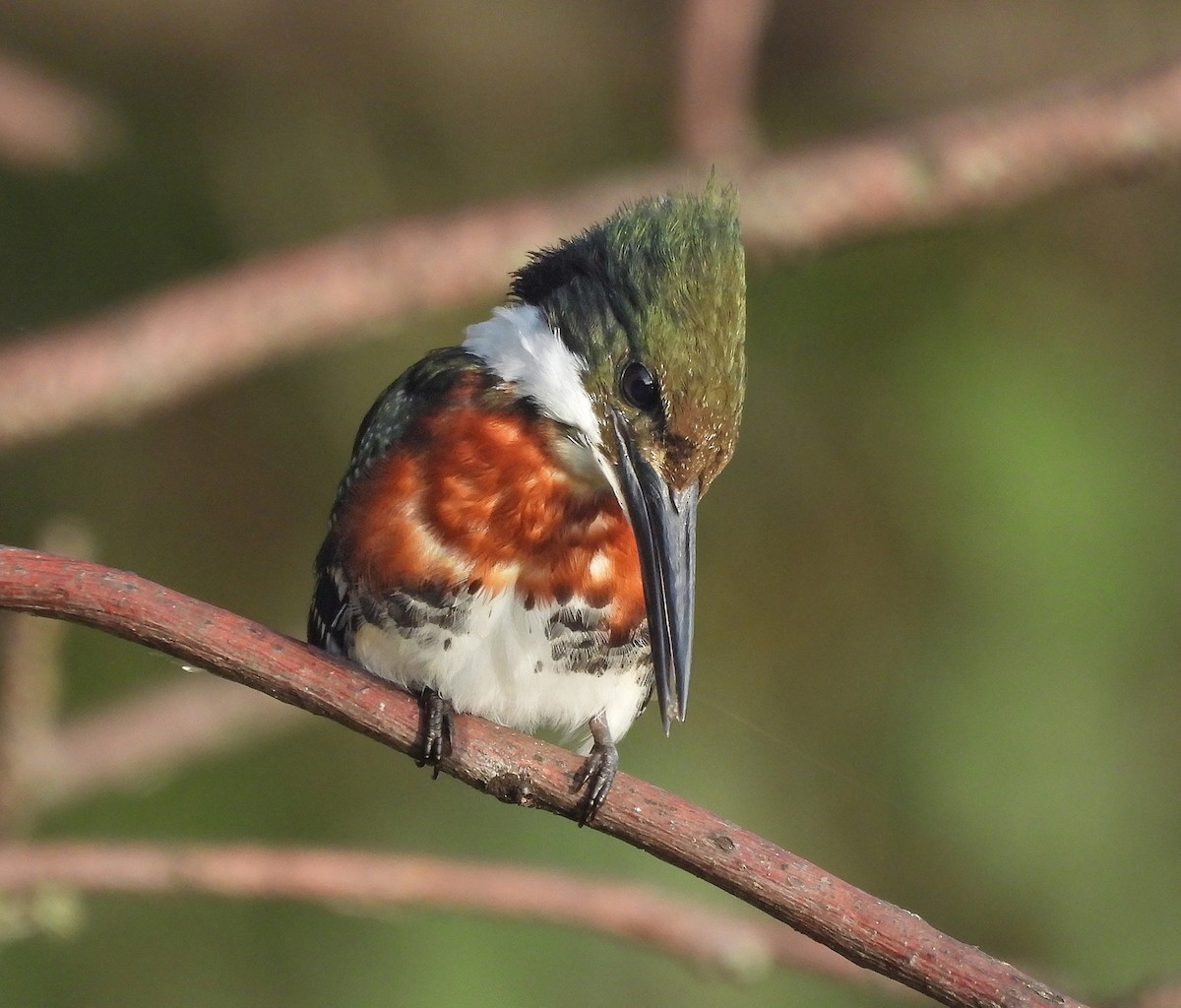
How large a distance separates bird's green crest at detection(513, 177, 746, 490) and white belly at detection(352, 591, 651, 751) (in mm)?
298

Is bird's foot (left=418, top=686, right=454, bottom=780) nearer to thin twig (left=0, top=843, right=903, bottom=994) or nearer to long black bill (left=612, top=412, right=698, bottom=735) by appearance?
long black bill (left=612, top=412, right=698, bottom=735)

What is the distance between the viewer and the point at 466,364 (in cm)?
219

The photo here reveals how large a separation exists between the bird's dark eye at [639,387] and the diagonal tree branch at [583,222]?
1.28 metres

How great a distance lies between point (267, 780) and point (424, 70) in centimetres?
225

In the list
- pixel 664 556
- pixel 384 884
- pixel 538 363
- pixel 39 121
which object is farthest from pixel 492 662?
pixel 39 121

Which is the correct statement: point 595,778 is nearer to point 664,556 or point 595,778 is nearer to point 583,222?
point 664,556

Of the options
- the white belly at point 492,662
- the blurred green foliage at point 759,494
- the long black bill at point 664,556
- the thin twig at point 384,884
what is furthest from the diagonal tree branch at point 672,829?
the blurred green foliage at point 759,494

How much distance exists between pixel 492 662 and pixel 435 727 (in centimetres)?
15

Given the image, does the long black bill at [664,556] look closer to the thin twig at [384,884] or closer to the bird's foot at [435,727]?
the bird's foot at [435,727]

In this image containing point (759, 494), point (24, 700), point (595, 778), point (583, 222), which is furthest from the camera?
point (759, 494)

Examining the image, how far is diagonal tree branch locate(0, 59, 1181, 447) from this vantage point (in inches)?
128

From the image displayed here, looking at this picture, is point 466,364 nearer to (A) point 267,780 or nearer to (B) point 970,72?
(A) point 267,780

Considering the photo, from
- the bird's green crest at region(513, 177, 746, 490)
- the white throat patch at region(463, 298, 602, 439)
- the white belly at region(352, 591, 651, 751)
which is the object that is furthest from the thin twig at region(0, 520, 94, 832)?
the bird's green crest at region(513, 177, 746, 490)

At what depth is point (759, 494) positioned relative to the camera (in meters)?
4.43
